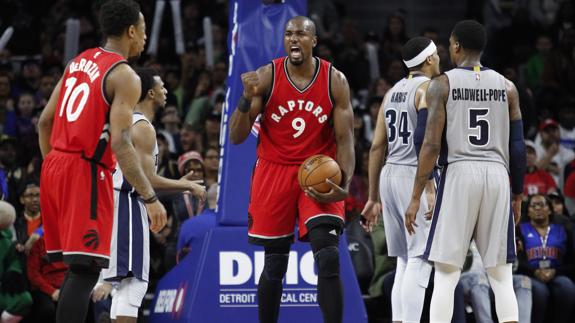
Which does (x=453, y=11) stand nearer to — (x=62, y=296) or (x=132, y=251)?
(x=132, y=251)

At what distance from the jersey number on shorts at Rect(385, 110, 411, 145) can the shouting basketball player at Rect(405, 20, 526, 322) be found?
1252 mm

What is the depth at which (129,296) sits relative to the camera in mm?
7750

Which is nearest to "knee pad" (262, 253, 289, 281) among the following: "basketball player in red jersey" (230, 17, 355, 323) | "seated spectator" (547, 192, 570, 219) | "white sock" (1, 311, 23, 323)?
"basketball player in red jersey" (230, 17, 355, 323)

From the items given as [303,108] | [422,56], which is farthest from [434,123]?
[422,56]

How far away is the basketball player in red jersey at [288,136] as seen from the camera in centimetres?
Result: 767

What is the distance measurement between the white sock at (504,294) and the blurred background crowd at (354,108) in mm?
2697

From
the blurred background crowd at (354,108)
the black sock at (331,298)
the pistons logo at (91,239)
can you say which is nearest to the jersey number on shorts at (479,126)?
the black sock at (331,298)

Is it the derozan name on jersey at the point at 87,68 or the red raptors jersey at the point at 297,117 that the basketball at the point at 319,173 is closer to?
the red raptors jersey at the point at 297,117

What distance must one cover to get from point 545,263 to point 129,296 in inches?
195

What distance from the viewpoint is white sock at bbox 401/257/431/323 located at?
7.92 metres

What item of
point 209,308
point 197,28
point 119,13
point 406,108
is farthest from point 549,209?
point 197,28

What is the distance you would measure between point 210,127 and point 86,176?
6.44 metres

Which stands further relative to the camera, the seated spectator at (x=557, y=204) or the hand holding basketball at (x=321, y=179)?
the seated spectator at (x=557, y=204)

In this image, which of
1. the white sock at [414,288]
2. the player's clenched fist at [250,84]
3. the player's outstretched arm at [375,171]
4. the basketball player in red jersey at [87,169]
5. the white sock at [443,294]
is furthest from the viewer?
the player's outstretched arm at [375,171]
